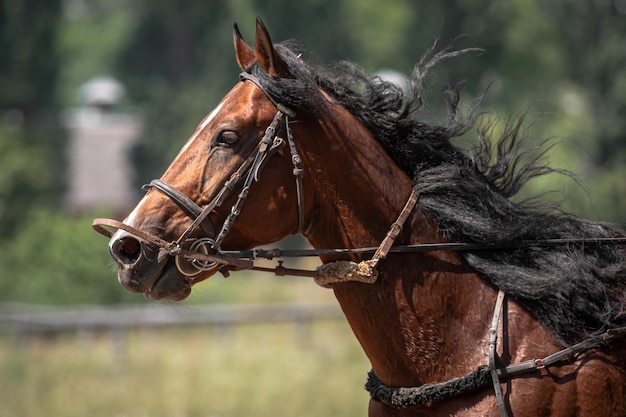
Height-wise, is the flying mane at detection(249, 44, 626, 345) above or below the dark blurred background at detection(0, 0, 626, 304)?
below

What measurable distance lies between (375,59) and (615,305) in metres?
38.7

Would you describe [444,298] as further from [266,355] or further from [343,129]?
[266,355]

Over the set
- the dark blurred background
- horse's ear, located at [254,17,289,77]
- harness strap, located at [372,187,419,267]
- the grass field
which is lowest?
the grass field

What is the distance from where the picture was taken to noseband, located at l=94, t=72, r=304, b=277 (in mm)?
3787

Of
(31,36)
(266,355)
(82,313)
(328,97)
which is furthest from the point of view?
(31,36)

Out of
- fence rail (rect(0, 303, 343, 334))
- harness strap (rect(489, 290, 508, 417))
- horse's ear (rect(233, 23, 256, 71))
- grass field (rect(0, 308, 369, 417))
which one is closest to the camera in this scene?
harness strap (rect(489, 290, 508, 417))

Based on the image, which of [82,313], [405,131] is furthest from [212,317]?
[405,131]

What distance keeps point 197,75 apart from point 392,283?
36790mm

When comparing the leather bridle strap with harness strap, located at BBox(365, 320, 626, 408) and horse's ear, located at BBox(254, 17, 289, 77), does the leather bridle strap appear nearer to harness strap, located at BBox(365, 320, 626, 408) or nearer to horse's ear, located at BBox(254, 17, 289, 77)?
horse's ear, located at BBox(254, 17, 289, 77)

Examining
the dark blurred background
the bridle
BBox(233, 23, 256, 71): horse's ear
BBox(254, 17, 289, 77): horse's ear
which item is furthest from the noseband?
the dark blurred background

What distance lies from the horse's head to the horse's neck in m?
0.17

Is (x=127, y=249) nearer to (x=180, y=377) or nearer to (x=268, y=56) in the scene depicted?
(x=268, y=56)

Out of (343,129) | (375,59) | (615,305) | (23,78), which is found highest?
(375,59)

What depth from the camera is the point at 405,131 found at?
164 inches
